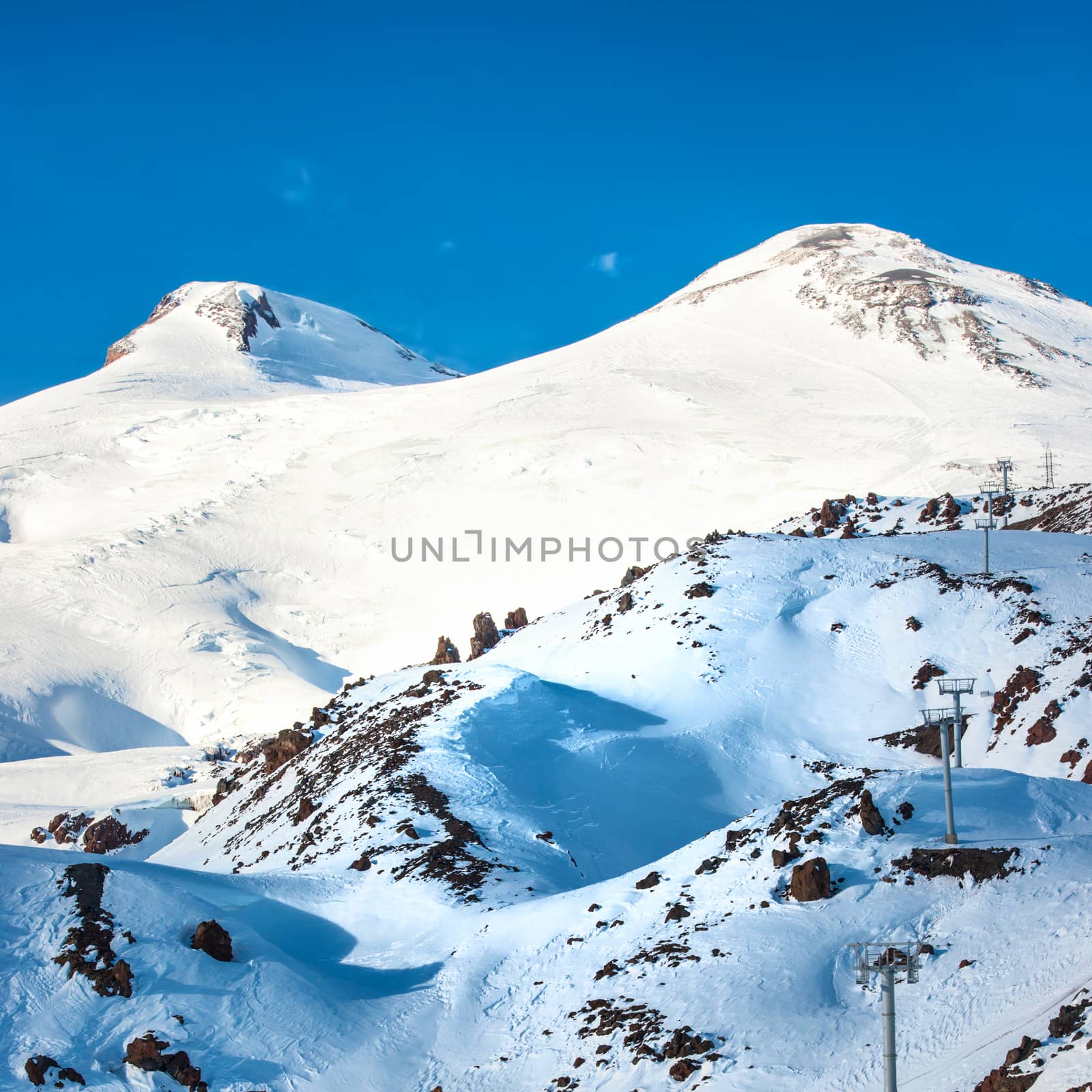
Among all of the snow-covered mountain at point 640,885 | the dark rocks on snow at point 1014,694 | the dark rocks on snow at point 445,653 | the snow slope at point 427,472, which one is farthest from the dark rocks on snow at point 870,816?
the snow slope at point 427,472

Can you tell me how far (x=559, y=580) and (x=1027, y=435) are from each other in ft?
115

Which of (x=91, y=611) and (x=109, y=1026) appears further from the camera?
(x=91, y=611)

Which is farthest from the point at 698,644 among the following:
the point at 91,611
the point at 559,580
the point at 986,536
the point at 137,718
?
the point at 91,611

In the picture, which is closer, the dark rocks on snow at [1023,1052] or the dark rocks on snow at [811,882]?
the dark rocks on snow at [1023,1052]

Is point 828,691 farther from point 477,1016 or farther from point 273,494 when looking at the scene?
point 273,494

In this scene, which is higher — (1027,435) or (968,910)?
(1027,435)

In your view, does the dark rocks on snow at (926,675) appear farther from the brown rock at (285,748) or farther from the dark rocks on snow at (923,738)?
the brown rock at (285,748)

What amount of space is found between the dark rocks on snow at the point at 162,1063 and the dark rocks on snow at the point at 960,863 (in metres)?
11.0

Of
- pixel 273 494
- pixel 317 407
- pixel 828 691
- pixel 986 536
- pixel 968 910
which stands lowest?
pixel 968 910

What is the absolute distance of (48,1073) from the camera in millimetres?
14820

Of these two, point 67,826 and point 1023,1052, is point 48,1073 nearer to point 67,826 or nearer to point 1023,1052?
point 1023,1052

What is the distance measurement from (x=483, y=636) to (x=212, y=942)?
3384 centimetres

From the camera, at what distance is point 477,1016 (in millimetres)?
17375

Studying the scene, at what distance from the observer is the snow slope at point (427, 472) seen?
65688 mm
